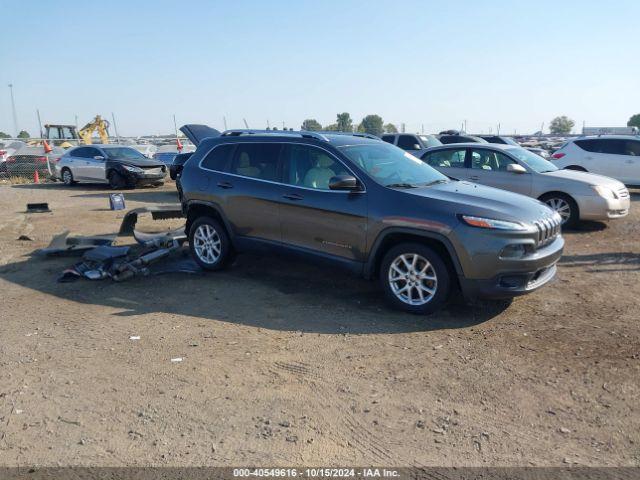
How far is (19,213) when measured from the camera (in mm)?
12148

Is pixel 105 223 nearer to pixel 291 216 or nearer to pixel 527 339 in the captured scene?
pixel 291 216

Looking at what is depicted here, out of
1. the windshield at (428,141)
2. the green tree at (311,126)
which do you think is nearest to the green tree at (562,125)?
the green tree at (311,126)

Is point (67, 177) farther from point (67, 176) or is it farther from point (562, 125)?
point (562, 125)

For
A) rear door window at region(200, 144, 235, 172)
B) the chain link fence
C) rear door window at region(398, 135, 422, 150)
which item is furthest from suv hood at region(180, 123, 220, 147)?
the chain link fence

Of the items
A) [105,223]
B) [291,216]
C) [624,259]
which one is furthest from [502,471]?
[105,223]

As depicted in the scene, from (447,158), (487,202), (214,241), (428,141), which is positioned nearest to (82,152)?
(428,141)

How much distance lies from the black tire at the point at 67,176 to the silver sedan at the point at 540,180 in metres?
13.7

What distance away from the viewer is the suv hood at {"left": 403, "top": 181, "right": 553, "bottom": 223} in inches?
192

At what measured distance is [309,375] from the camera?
3988 millimetres

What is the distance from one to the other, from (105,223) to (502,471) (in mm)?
9683

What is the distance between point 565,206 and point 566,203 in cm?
6

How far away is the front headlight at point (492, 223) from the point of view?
4.76 metres

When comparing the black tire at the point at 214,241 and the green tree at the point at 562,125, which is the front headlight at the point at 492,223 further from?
the green tree at the point at 562,125

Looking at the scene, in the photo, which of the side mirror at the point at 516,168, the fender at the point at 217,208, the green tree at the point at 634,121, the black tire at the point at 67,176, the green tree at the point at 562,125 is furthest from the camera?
the green tree at the point at 562,125
